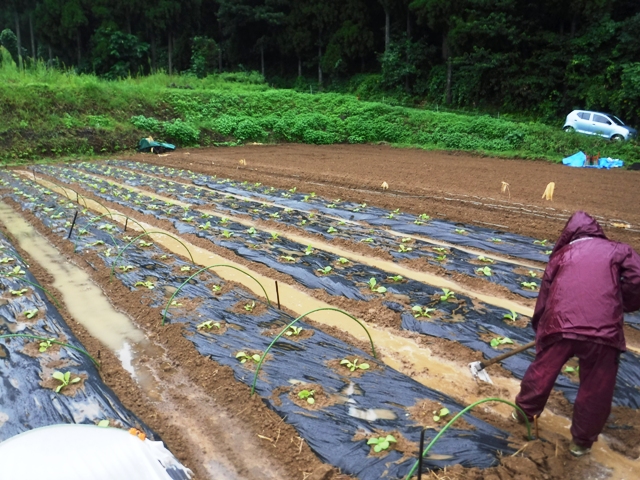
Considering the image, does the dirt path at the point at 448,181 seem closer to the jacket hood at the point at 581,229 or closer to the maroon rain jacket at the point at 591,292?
the jacket hood at the point at 581,229

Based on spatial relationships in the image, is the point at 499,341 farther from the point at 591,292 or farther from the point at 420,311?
the point at 591,292

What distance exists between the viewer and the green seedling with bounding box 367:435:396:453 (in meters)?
2.67

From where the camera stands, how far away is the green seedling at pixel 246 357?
364 cm

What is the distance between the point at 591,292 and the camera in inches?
100

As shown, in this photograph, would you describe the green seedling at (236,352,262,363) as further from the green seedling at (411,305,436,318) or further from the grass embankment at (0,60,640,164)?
the grass embankment at (0,60,640,164)

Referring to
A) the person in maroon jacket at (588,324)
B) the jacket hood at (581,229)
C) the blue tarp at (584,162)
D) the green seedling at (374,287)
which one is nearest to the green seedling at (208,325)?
the green seedling at (374,287)

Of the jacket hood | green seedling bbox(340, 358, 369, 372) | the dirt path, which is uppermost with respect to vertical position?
the jacket hood

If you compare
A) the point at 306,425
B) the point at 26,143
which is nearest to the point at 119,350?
the point at 306,425

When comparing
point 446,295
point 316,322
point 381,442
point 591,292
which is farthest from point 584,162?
point 381,442

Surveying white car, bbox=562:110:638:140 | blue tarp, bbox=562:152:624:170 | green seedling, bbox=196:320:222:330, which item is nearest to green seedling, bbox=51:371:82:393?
green seedling, bbox=196:320:222:330

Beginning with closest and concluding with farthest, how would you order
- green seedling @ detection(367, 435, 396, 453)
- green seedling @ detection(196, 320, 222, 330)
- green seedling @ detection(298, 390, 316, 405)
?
green seedling @ detection(367, 435, 396, 453) → green seedling @ detection(298, 390, 316, 405) → green seedling @ detection(196, 320, 222, 330)

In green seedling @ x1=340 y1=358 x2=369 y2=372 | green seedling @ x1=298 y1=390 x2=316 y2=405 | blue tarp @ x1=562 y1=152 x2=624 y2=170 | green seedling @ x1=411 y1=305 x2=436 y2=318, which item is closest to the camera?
green seedling @ x1=298 y1=390 x2=316 y2=405

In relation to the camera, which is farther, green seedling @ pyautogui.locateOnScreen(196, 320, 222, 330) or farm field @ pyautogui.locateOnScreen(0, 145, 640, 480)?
green seedling @ pyautogui.locateOnScreen(196, 320, 222, 330)

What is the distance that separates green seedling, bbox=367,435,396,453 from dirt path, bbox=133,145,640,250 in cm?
533
